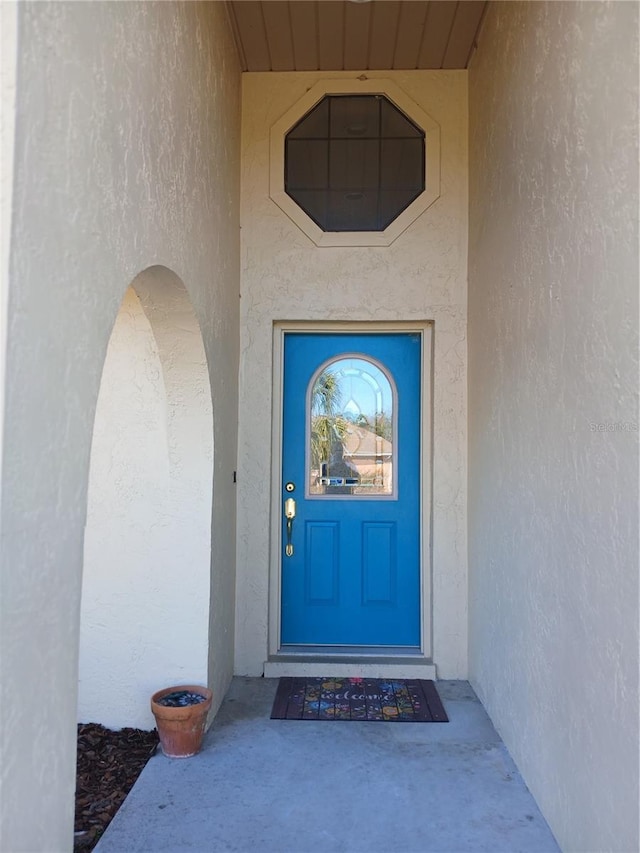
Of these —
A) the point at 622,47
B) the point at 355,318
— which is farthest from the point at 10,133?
the point at 355,318

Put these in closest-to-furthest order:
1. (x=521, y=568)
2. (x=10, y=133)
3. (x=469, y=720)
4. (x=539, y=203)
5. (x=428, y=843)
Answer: (x=10, y=133)
(x=428, y=843)
(x=539, y=203)
(x=521, y=568)
(x=469, y=720)

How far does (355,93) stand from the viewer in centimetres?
392

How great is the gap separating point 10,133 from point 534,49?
219 cm

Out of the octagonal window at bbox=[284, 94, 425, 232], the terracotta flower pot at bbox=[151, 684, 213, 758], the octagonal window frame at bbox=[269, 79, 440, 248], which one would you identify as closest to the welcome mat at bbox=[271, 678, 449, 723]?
the terracotta flower pot at bbox=[151, 684, 213, 758]

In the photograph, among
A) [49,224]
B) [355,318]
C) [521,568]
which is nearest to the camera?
[49,224]

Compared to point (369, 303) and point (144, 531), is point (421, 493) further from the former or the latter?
point (144, 531)

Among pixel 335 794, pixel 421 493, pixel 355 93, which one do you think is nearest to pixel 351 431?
pixel 421 493

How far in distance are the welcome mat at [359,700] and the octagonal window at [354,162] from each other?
8.95 ft

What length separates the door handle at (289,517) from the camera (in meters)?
3.82

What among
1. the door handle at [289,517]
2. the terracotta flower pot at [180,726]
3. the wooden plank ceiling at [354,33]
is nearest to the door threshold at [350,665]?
the door handle at [289,517]

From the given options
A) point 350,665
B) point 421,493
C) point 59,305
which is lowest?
point 350,665

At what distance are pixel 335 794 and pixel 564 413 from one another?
173 centimetres

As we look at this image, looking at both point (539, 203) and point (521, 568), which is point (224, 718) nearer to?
point (521, 568)

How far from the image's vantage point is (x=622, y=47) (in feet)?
5.62
